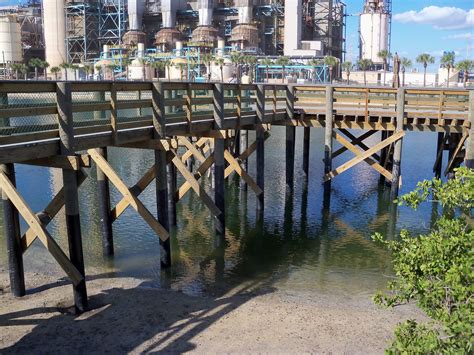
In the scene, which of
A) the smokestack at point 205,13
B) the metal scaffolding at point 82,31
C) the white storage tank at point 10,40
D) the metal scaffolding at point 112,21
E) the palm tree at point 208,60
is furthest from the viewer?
the metal scaffolding at point 82,31

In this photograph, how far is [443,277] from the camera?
206 inches

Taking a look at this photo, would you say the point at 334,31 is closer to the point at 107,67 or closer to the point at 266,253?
the point at 107,67

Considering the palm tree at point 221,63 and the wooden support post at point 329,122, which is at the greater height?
the palm tree at point 221,63

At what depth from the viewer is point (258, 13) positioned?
11094cm

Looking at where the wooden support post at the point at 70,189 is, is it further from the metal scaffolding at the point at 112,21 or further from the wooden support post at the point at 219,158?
the metal scaffolding at the point at 112,21

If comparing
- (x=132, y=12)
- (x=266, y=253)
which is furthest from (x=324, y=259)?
(x=132, y=12)

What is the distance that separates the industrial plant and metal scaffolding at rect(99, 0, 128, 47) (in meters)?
0.21

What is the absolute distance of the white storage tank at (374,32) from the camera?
122812 mm

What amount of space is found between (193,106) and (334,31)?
352ft

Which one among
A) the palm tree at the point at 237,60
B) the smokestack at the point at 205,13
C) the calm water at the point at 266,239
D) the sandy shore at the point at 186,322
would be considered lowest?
the calm water at the point at 266,239

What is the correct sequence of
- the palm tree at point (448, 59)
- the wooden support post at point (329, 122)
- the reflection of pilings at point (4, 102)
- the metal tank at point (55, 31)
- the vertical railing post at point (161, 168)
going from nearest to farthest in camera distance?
the reflection of pilings at point (4, 102)
the vertical railing post at point (161, 168)
the wooden support post at point (329, 122)
the palm tree at point (448, 59)
the metal tank at point (55, 31)

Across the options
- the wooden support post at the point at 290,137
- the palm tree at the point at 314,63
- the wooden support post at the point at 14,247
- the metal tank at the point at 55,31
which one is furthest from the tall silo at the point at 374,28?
the wooden support post at the point at 14,247

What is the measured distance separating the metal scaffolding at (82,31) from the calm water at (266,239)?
3822 inches

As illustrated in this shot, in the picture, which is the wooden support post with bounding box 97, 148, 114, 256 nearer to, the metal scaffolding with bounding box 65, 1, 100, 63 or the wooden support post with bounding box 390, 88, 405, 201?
the wooden support post with bounding box 390, 88, 405, 201
